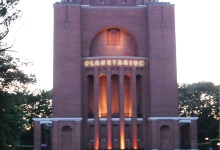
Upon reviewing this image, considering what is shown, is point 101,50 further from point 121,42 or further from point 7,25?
point 7,25

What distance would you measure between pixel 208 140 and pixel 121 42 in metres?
26.3

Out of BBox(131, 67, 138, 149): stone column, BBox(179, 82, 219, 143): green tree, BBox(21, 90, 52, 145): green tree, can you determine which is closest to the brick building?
BBox(131, 67, 138, 149): stone column

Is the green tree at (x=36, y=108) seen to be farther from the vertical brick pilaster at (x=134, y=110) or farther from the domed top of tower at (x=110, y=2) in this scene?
the vertical brick pilaster at (x=134, y=110)

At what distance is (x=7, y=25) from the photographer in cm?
2348

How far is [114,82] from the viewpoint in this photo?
4184 cm

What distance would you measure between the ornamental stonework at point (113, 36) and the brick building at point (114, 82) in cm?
9

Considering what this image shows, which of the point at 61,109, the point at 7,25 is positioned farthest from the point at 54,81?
the point at 7,25

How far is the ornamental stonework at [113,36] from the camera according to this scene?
1670 inches

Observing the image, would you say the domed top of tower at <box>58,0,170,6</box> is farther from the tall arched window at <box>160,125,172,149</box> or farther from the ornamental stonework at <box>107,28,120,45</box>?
the tall arched window at <box>160,125,172,149</box>

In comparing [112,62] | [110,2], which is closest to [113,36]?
[110,2]

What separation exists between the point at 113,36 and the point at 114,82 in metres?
4.31

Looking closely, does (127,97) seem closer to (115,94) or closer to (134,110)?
(115,94)

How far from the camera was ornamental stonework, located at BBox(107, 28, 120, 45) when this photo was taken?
139ft

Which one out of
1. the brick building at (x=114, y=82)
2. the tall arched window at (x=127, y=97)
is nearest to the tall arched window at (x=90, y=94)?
the brick building at (x=114, y=82)
